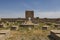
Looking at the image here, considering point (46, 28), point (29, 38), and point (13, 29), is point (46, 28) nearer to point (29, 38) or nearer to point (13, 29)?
point (13, 29)

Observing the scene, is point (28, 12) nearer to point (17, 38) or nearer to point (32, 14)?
point (32, 14)

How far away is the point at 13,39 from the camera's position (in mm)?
8281

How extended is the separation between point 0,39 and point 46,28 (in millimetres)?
6350

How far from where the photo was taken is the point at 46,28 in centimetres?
1231

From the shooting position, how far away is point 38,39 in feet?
27.3

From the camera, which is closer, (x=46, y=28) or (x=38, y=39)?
(x=38, y=39)

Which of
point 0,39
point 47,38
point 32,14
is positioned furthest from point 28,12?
point 0,39

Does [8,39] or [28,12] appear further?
[28,12]

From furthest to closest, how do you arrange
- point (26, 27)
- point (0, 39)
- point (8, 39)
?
point (26, 27) < point (8, 39) < point (0, 39)

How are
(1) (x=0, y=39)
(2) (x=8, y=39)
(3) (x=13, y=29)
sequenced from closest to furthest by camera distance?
(1) (x=0, y=39), (2) (x=8, y=39), (3) (x=13, y=29)

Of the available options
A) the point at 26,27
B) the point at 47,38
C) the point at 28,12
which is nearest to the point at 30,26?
the point at 26,27

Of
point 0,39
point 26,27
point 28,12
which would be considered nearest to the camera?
point 0,39

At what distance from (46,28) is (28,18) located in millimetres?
14351

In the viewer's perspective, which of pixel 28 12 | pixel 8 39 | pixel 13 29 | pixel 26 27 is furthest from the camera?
pixel 28 12
